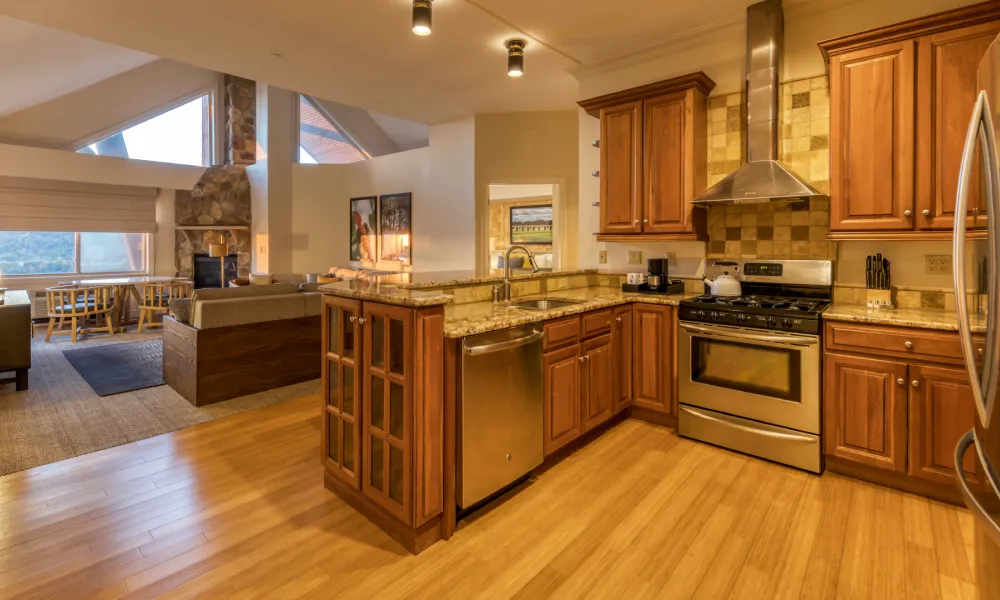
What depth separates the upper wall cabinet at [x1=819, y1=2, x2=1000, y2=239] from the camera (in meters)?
2.37

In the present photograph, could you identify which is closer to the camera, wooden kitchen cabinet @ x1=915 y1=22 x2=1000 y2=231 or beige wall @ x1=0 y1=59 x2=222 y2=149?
wooden kitchen cabinet @ x1=915 y1=22 x2=1000 y2=231

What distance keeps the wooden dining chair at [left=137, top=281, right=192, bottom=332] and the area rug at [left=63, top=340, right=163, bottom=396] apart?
3.51 ft

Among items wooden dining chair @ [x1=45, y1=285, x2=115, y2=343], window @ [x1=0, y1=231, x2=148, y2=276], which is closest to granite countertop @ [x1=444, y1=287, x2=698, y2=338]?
wooden dining chair @ [x1=45, y1=285, x2=115, y2=343]

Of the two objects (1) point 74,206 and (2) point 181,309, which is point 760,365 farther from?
(1) point 74,206

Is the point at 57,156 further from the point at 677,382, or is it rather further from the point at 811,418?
the point at 811,418

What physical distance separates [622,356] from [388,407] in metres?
1.81

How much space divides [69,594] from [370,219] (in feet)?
22.3

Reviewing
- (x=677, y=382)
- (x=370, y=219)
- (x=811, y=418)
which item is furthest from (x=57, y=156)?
(x=811, y=418)

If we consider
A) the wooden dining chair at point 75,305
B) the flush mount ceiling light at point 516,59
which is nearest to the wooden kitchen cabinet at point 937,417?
the flush mount ceiling light at point 516,59

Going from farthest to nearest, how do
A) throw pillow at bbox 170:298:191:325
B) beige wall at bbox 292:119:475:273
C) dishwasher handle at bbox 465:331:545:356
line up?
beige wall at bbox 292:119:475:273, throw pillow at bbox 170:298:191:325, dishwasher handle at bbox 465:331:545:356

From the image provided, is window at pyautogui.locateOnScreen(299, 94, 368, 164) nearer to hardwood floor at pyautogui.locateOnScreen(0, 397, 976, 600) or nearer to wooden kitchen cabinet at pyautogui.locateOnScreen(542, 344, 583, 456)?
hardwood floor at pyautogui.locateOnScreen(0, 397, 976, 600)

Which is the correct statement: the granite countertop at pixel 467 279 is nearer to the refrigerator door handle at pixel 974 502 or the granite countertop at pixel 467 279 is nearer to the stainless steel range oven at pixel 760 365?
the stainless steel range oven at pixel 760 365

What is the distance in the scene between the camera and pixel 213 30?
139 inches

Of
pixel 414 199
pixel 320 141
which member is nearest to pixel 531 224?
pixel 414 199
